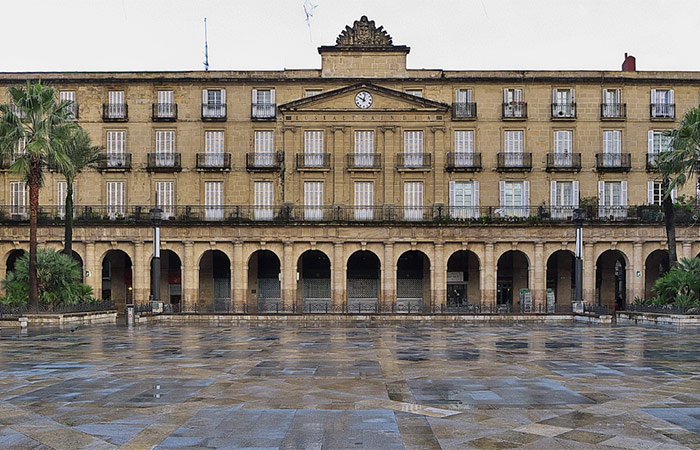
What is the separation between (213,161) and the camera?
171ft

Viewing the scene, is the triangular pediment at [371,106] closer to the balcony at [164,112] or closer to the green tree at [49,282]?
the balcony at [164,112]

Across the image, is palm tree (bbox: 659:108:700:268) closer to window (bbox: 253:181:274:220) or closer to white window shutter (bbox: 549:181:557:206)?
white window shutter (bbox: 549:181:557:206)

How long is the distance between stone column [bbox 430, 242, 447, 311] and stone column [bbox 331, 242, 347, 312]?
5722 millimetres

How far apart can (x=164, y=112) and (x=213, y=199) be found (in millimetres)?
6675

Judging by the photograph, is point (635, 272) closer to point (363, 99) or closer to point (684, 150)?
point (684, 150)

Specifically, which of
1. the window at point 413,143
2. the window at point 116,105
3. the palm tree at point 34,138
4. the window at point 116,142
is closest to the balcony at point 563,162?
the window at point 413,143

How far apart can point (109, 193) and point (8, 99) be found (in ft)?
29.8

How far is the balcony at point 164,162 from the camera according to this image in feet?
171

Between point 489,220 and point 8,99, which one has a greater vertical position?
point 8,99

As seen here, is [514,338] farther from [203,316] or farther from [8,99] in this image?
[8,99]

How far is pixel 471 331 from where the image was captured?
3444 cm

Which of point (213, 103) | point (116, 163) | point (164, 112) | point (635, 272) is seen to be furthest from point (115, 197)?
point (635, 272)

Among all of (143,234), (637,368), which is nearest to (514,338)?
(637,368)

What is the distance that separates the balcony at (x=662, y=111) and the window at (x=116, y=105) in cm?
3498
